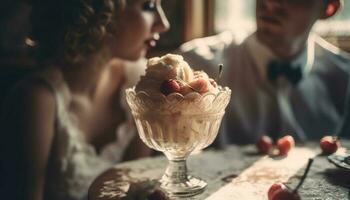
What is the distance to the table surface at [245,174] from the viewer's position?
1240mm

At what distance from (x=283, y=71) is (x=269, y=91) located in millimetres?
145

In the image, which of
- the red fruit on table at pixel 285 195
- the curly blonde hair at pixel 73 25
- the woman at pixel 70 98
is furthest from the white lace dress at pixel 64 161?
the red fruit on table at pixel 285 195

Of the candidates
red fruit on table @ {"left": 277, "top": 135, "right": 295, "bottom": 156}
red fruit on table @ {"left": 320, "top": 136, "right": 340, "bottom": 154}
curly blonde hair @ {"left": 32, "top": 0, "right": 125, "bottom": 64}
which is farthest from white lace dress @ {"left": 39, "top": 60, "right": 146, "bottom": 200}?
red fruit on table @ {"left": 320, "top": 136, "right": 340, "bottom": 154}

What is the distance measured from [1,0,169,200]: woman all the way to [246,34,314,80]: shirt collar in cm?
54

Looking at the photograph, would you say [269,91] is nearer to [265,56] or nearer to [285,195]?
[265,56]

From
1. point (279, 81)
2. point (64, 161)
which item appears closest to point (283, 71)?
point (279, 81)

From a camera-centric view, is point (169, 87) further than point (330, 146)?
No

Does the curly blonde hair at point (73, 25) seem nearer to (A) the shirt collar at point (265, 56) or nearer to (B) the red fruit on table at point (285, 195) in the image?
(A) the shirt collar at point (265, 56)

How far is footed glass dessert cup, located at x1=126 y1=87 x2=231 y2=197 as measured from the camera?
3.82 feet

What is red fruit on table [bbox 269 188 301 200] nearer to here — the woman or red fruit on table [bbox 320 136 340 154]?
red fruit on table [bbox 320 136 340 154]

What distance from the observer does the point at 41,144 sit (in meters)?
1.79

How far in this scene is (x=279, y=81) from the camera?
231 cm

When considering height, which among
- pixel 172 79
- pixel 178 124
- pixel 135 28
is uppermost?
pixel 135 28

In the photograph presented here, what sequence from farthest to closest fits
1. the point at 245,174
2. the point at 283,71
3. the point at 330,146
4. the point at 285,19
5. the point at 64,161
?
the point at 283,71 < the point at 285,19 < the point at 64,161 < the point at 330,146 < the point at 245,174
